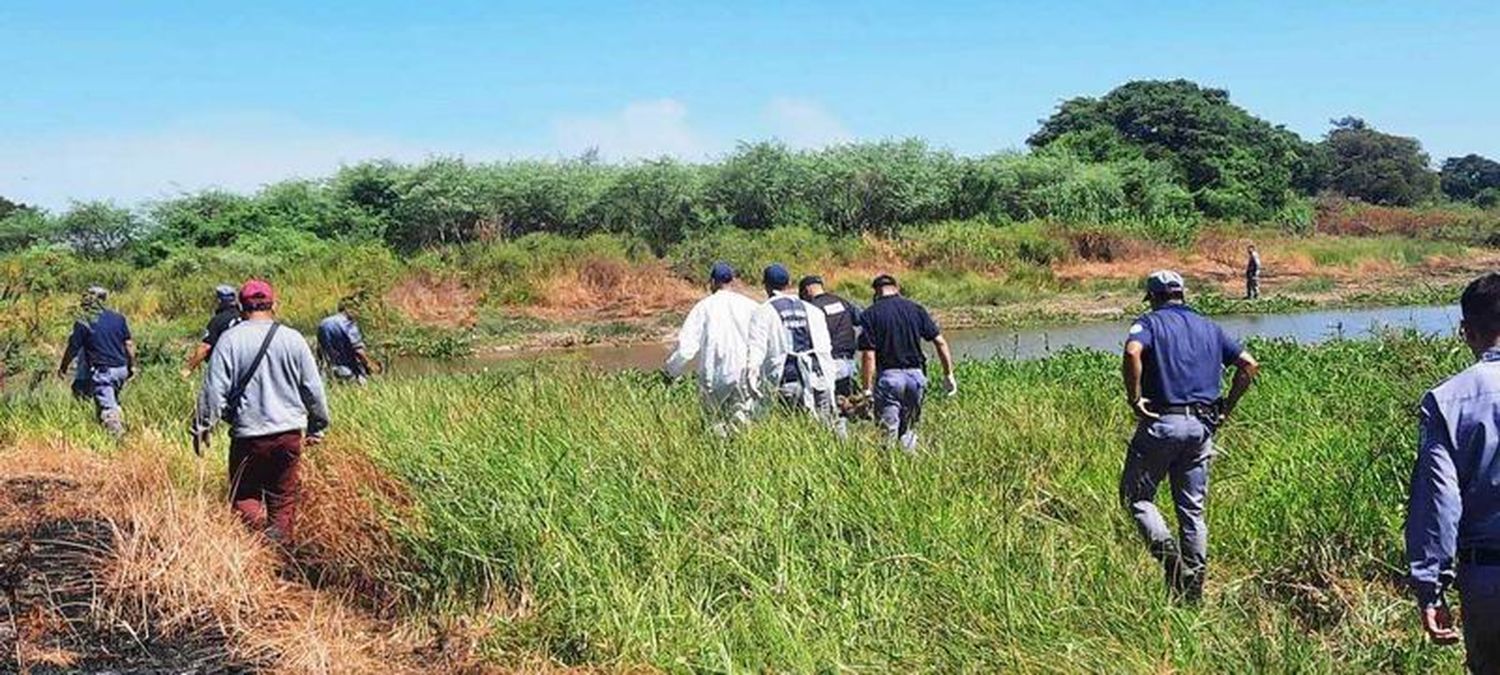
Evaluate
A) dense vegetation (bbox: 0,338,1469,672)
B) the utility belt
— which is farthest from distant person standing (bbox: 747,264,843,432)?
the utility belt

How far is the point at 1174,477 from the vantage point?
6.26m

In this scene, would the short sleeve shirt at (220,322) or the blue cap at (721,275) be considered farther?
the short sleeve shirt at (220,322)

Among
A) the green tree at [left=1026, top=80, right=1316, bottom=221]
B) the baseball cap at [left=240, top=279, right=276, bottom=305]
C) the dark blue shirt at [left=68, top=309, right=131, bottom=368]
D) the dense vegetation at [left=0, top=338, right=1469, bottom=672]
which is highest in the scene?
the green tree at [left=1026, top=80, right=1316, bottom=221]

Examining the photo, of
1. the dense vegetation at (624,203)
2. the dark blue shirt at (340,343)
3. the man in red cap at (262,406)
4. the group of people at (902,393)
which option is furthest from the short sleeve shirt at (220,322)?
the dense vegetation at (624,203)

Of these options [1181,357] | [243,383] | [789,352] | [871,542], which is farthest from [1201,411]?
[243,383]

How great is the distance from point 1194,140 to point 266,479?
185ft

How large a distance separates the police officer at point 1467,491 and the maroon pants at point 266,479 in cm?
554

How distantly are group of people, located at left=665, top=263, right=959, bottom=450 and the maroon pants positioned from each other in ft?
8.38

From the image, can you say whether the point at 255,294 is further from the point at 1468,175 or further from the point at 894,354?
the point at 1468,175

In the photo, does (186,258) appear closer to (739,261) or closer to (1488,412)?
(739,261)

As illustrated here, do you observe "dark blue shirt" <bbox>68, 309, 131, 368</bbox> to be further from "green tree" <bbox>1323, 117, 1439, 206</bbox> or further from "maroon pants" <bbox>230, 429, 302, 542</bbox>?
"green tree" <bbox>1323, 117, 1439, 206</bbox>

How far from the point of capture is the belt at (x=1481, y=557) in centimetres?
367

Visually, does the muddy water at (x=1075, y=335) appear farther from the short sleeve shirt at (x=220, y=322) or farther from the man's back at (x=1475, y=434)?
the man's back at (x=1475, y=434)

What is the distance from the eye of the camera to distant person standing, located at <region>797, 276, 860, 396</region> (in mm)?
9875
